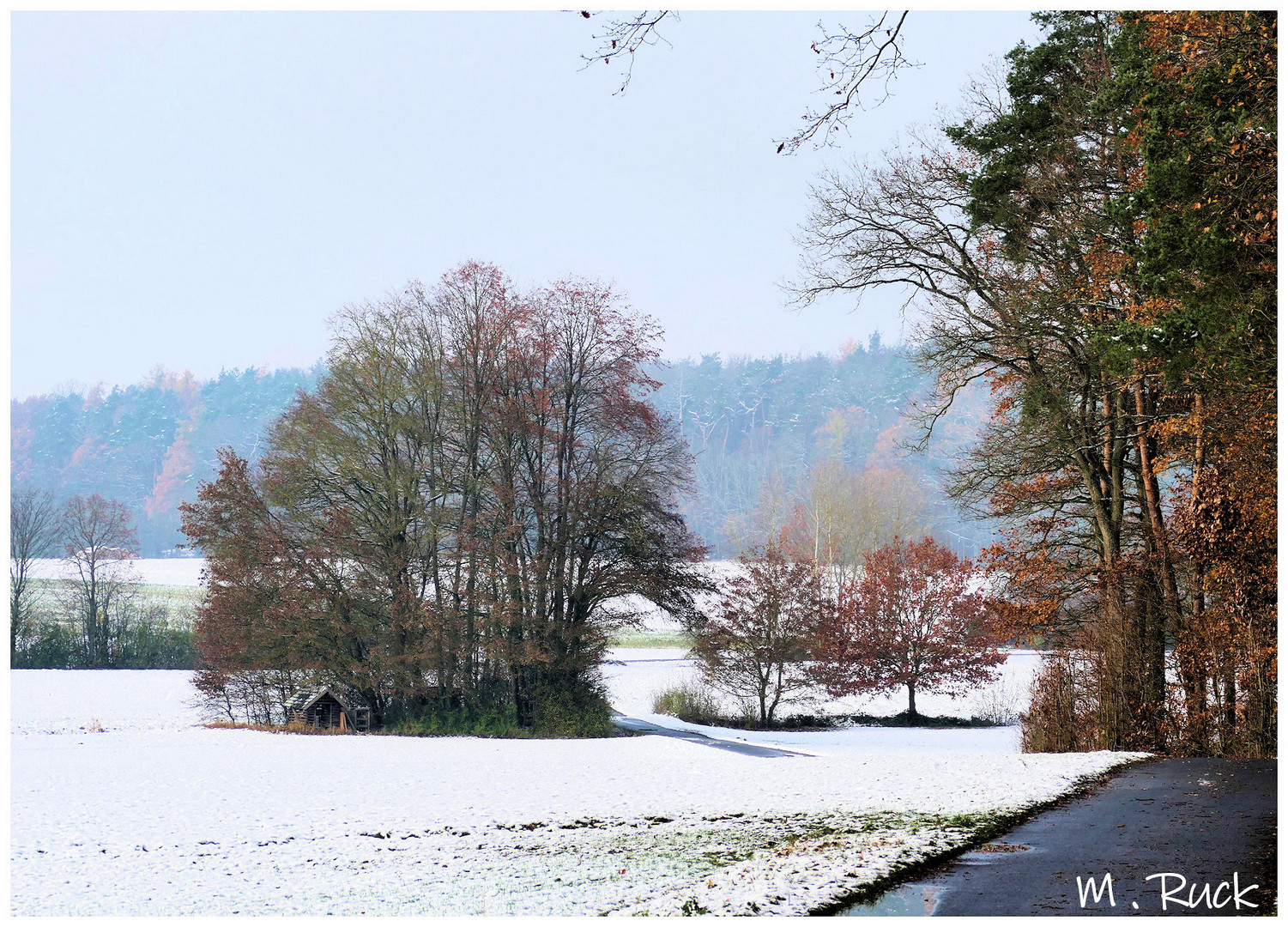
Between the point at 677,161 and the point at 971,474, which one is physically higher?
the point at 677,161

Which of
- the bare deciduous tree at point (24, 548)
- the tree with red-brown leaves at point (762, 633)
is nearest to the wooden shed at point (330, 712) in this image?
the tree with red-brown leaves at point (762, 633)

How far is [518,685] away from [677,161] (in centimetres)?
1567

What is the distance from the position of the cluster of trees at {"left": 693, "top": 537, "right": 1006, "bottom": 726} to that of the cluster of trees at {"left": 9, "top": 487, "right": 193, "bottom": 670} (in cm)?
2232

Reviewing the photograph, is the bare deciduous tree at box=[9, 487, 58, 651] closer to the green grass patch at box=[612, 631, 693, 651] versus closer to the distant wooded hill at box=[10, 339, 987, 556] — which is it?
the distant wooded hill at box=[10, 339, 987, 556]

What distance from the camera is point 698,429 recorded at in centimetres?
6956

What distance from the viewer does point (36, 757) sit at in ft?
59.2

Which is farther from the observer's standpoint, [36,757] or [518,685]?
[518,685]

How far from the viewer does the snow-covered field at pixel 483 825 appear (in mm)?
6215

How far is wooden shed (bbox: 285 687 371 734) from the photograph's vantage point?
24578mm

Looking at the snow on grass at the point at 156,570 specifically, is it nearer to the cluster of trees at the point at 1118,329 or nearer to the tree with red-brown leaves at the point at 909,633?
the tree with red-brown leaves at the point at 909,633

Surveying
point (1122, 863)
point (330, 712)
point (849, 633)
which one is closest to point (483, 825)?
point (1122, 863)

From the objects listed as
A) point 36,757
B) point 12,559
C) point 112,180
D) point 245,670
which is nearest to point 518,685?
point 245,670

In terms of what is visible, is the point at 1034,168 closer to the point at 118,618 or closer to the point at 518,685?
the point at 518,685

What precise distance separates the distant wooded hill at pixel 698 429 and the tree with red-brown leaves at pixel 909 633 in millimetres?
28161
